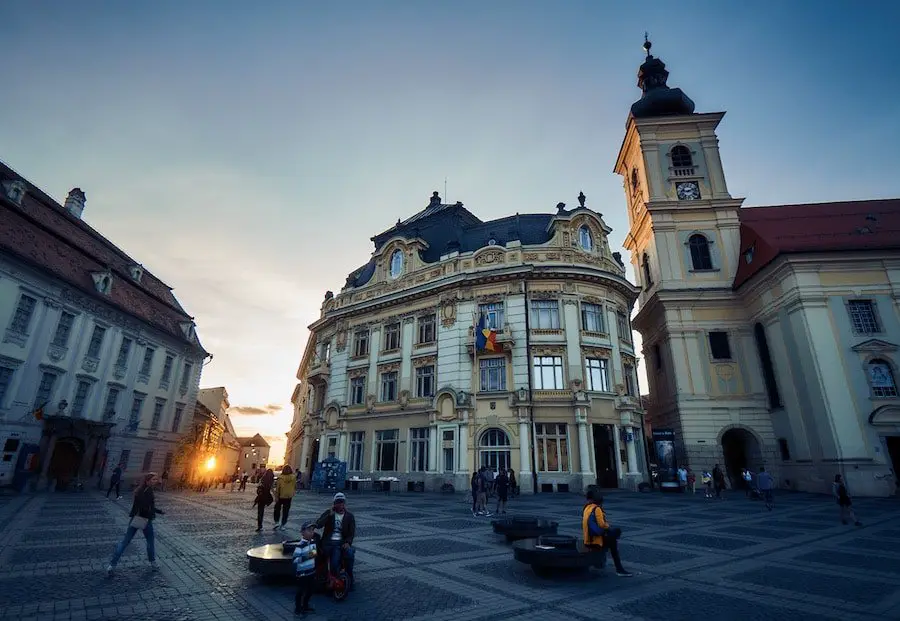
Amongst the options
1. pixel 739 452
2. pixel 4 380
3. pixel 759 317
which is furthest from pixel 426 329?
pixel 739 452

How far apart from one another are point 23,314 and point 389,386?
2279 centimetres

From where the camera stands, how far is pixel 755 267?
33094 mm

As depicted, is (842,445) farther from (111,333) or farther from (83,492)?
(111,333)

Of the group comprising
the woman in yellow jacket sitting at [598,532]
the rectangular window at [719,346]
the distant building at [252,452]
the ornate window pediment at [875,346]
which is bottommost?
the woman in yellow jacket sitting at [598,532]

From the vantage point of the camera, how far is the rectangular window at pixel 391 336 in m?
35.4

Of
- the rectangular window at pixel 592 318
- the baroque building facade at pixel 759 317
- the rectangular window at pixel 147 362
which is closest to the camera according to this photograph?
the baroque building facade at pixel 759 317

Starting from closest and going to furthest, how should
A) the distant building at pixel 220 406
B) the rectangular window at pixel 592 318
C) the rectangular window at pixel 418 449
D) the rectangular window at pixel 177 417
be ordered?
the rectangular window at pixel 418 449, the rectangular window at pixel 592 318, the rectangular window at pixel 177 417, the distant building at pixel 220 406

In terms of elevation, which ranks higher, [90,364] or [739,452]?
[90,364]

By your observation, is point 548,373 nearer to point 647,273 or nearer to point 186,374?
point 647,273

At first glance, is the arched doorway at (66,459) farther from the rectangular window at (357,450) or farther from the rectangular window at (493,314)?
the rectangular window at (493,314)

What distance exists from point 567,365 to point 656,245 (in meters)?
16.0

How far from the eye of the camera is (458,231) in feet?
124

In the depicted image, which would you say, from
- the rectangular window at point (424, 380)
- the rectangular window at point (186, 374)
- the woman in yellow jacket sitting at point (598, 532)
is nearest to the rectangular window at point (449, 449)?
the rectangular window at point (424, 380)

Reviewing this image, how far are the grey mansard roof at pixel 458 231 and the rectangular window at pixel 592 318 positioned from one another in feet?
19.5
